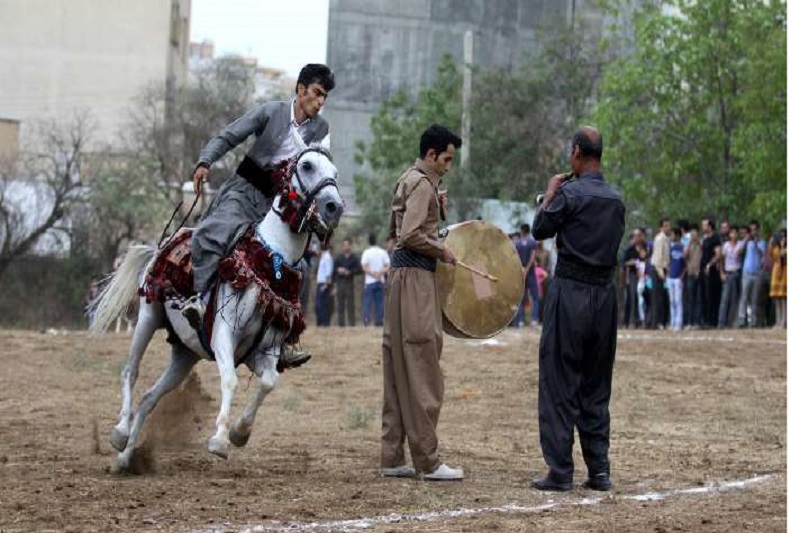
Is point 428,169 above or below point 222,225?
above

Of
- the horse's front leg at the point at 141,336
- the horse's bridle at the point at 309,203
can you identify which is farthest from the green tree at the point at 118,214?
the horse's bridle at the point at 309,203

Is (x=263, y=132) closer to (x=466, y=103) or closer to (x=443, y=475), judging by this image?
(x=443, y=475)

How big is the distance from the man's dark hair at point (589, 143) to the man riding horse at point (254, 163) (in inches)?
70.4

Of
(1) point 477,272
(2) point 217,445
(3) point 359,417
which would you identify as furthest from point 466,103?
(2) point 217,445

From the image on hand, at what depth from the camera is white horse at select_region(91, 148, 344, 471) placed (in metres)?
10.9

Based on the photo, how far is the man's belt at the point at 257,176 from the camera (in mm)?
11617

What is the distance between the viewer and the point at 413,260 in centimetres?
1134

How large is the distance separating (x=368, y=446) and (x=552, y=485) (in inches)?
119

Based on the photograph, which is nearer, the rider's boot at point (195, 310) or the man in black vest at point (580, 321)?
the man in black vest at point (580, 321)

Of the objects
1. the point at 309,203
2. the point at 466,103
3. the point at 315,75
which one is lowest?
the point at 309,203

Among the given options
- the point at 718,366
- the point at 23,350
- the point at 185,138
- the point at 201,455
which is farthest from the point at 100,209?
the point at 201,455

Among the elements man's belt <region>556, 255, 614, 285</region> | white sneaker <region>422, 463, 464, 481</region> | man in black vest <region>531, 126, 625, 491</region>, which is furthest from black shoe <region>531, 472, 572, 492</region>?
man's belt <region>556, 255, 614, 285</region>

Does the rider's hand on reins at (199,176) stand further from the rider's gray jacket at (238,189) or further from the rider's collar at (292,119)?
the rider's collar at (292,119)

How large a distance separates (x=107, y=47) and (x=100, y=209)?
1788cm
